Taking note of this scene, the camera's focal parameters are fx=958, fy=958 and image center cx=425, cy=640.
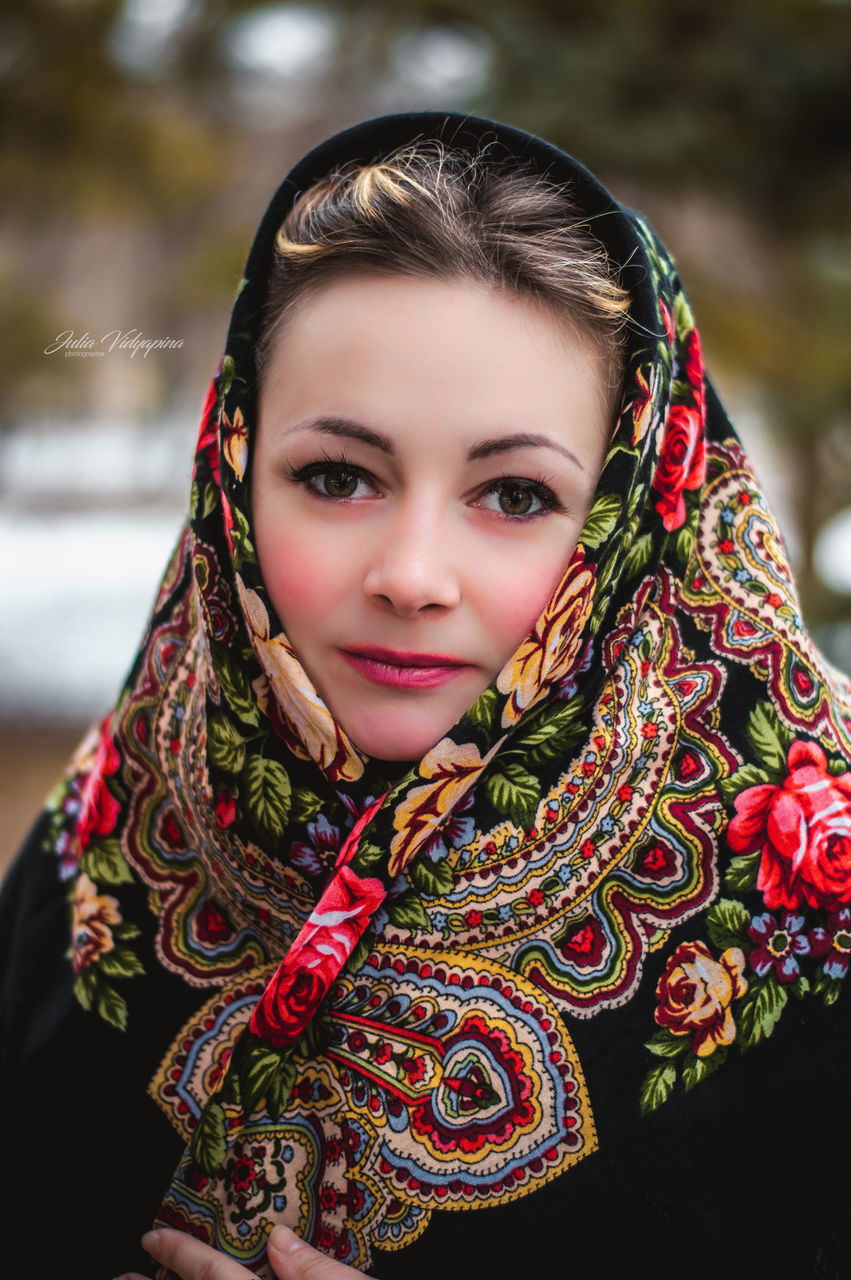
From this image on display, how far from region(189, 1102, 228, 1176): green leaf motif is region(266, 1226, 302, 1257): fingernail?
10cm

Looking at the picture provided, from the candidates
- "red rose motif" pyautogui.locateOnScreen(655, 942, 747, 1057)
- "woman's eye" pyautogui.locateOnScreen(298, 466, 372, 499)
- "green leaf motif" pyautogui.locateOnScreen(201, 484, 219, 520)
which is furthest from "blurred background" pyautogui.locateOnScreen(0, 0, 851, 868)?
"red rose motif" pyautogui.locateOnScreen(655, 942, 747, 1057)

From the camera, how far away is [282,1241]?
1.02 metres

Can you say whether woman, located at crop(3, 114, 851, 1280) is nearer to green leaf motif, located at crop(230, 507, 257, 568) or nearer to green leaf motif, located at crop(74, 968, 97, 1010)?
green leaf motif, located at crop(230, 507, 257, 568)

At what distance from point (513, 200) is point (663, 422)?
1.03 feet

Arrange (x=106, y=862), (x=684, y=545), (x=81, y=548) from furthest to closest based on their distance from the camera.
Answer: (x=81, y=548) → (x=106, y=862) → (x=684, y=545)

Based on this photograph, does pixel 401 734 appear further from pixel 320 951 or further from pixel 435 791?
pixel 320 951

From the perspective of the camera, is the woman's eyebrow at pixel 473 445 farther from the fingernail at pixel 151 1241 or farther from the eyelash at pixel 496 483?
the fingernail at pixel 151 1241

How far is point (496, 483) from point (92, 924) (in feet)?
2.64

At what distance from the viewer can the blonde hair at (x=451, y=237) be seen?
3.45 feet

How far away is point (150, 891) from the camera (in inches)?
51.1

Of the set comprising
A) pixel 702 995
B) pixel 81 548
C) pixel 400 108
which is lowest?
pixel 702 995

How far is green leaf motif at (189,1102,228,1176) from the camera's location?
1.08 meters

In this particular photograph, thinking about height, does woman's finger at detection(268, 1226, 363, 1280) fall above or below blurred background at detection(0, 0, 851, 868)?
below

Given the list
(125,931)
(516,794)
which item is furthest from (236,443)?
(125,931)
